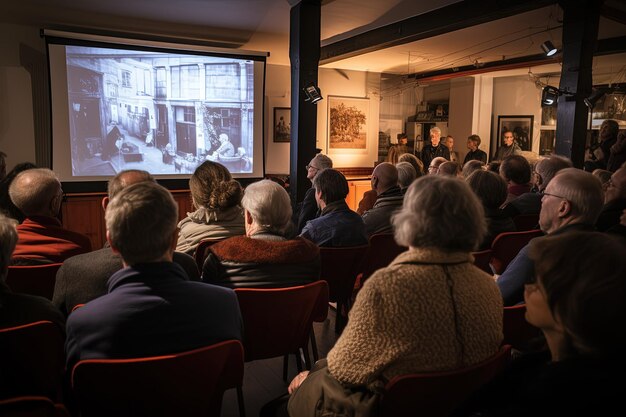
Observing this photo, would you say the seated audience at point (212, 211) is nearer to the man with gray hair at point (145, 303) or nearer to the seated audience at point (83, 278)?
the seated audience at point (83, 278)

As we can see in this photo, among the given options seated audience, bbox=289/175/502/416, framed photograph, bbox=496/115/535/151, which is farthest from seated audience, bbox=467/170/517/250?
framed photograph, bbox=496/115/535/151

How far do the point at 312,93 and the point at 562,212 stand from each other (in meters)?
3.71

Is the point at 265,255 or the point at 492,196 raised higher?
the point at 492,196

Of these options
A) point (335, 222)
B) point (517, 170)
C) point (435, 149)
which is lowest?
point (335, 222)

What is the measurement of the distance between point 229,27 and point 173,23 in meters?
0.82

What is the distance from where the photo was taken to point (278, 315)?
2.15 meters

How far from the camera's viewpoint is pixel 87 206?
6.68 m

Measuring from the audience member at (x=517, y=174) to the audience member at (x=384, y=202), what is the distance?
127 centimetres

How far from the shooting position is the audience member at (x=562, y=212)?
2172 mm

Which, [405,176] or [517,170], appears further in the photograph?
[405,176]

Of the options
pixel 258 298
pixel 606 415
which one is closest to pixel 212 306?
pixel 258 298

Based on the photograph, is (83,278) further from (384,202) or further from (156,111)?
(156,111)

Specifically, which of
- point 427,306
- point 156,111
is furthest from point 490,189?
point 156,111

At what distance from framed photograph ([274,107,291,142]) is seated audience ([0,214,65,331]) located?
25.4ft
